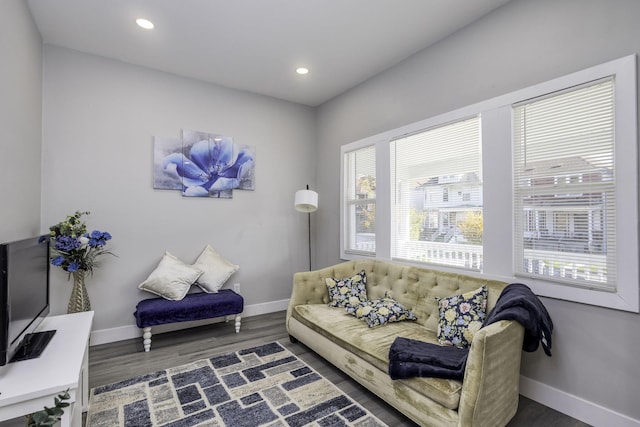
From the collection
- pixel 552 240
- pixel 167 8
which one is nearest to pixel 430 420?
pixel 552 240

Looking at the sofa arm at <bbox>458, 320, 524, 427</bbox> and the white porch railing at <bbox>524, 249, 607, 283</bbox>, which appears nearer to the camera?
the sofa arm at <bbox>458, 320, 524, 427</bbox>

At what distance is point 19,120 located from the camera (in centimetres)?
229

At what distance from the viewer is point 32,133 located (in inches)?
105

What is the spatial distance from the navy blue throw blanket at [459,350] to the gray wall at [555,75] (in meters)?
0.30

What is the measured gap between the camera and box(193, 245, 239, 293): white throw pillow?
3.63m

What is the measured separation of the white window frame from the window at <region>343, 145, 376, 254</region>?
182 mm

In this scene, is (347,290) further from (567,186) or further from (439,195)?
(567,186)

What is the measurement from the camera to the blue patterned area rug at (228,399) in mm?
2012

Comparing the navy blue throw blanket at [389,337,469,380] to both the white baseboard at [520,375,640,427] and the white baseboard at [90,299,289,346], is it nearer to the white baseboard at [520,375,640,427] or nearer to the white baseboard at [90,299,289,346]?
the white baseboard at [520,375,640,427]

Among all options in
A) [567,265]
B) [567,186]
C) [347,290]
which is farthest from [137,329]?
[567,186]

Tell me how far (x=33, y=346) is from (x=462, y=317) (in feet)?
8.72

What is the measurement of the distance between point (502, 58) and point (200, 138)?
324cm

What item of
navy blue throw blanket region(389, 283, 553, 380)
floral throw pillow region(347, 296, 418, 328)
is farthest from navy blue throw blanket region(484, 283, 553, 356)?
floral throw pillow region(347, 296, 418, 328)

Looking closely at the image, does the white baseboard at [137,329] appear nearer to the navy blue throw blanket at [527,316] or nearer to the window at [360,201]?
the window at [360,201]
